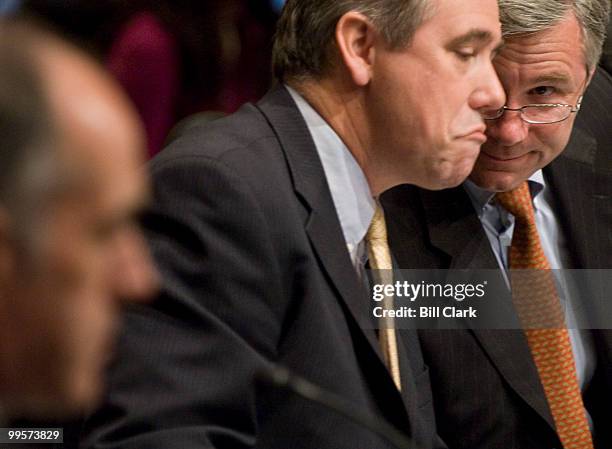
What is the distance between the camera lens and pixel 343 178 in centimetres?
165

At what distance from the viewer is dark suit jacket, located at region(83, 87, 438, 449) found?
138cm

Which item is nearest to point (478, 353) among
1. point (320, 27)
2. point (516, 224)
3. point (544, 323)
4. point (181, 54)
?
point (544, 323)

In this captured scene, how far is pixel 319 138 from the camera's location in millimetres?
1651

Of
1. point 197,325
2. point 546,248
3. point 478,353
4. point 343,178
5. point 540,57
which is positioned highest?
point 540,57

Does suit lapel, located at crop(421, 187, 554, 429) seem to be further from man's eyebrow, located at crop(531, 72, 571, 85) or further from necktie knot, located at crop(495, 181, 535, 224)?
man's eyebrow, located at crop(531, 72, 571, 85)

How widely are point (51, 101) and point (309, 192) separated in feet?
2.81

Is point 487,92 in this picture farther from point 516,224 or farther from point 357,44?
point 516,224

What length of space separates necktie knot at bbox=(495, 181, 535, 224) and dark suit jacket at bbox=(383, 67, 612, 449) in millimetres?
63

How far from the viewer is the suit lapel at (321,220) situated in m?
1.54

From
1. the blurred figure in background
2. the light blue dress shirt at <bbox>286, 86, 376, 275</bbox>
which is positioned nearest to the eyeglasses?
the light blue dress shirt at <bbox>286, 86, 376, 275</bbox>

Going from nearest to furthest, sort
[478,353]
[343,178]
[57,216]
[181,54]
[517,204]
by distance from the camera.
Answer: [57,216] < [343,178] < [478,353] < [517,204] < [181,54]

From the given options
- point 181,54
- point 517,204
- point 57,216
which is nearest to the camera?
point 57,216

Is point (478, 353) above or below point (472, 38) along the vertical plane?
below

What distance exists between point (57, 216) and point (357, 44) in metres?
1.00
